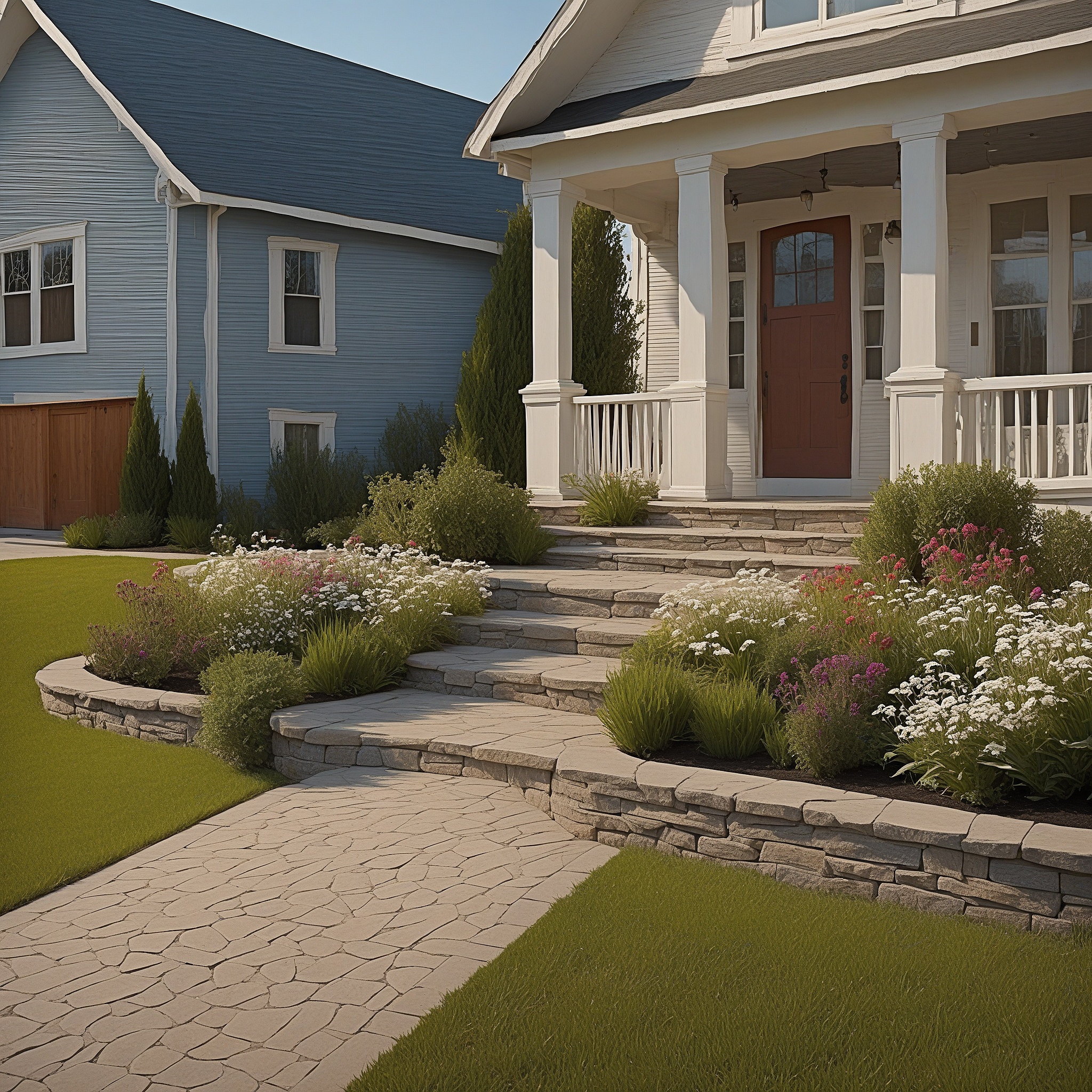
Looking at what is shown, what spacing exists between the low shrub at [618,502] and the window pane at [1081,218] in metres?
4.30

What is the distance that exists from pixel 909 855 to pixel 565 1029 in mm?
1556

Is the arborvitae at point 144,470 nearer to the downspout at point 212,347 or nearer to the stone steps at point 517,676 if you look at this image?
the downspout at point 212,347

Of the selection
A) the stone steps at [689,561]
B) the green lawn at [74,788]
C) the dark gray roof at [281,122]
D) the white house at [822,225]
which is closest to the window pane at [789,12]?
the white house at [822,225]

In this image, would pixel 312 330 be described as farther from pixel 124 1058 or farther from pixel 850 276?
pixel 124 1058

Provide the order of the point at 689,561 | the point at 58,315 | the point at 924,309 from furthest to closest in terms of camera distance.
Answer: the point at 58,315 → the point at 924,309 → the point at 689,561

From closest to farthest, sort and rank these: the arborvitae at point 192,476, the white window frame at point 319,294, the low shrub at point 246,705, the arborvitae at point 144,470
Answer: the low shrub at point 246,705
the arborvitae at point 192,476
the arborvitae at point 144,470
the white window frame at point 319,294

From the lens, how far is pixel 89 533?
14.7 meters

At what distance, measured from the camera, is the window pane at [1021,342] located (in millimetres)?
10297

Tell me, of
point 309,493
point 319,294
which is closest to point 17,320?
point 319,294

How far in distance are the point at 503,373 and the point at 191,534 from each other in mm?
4370

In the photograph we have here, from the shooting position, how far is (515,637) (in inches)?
297

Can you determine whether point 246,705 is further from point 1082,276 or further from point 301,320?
point 301,320

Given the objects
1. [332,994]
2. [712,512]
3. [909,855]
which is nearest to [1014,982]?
[909,855]

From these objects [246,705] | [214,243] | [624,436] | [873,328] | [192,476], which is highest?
[214,243]
